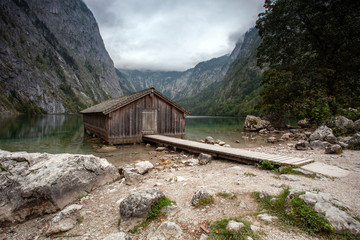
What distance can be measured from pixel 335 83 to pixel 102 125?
24363mm

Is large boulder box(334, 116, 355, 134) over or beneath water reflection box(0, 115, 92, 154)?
over

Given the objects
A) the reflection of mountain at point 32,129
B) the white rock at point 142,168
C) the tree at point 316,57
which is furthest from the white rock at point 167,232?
the reflection of mountain at point 32,129

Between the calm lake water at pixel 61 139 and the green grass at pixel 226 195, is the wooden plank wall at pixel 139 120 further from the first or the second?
the green grass at pixel 226 195

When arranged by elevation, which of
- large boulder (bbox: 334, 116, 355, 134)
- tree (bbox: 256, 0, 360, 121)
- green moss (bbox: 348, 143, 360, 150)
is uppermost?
tree (bbox: 256, 0, 360, 121)

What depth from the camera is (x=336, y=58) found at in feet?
61.4

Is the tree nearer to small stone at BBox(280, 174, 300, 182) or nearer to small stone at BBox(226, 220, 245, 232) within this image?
small stone at BBox(280, 174, 300, 182)

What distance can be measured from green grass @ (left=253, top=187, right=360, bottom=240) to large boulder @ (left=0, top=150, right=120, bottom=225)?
5.26m

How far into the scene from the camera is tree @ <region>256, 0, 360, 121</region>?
1745 cm

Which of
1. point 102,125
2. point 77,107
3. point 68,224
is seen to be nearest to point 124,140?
point 102,125

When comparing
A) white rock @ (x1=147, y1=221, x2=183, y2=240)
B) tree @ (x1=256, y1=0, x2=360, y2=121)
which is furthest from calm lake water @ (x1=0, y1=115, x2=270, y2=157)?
white rock @ (x1=147, y1=221, x2=183, y2=240)

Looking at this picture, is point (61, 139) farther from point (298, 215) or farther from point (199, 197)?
point (298, 215)

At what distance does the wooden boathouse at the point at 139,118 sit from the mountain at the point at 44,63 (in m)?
94.9

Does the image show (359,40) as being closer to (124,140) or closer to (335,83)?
(335,83)

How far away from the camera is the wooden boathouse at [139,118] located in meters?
14.8
